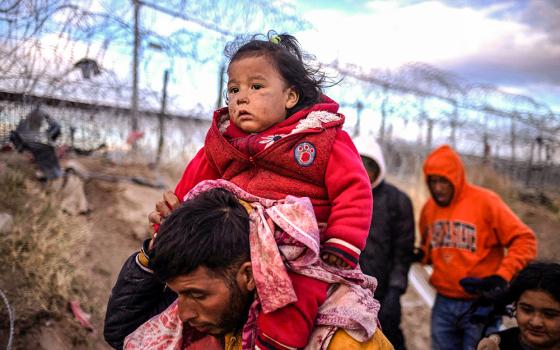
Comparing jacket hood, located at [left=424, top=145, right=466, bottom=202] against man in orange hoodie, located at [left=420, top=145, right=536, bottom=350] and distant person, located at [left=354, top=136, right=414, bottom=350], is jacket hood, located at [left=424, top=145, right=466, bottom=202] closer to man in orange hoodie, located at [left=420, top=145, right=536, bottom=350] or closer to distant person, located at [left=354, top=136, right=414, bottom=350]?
man in orange hoodie, located at [left=420, top=145, right=536, bottom=350]

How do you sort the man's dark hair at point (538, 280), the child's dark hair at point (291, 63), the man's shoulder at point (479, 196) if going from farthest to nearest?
the man's shoulder at point (479, 196), the man's dark hair at point (538, 280), the child's dark hair at point (291, 63)

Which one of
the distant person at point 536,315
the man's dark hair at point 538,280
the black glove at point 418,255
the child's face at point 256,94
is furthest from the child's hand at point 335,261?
the black glove at point 418,255

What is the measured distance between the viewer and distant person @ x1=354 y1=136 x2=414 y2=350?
3.59m

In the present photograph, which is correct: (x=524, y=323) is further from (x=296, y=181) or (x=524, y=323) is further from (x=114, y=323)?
(x=114, y=323)

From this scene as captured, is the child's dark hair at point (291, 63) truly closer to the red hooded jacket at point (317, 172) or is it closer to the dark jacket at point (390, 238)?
the red hooded jacket at point (317, 172)

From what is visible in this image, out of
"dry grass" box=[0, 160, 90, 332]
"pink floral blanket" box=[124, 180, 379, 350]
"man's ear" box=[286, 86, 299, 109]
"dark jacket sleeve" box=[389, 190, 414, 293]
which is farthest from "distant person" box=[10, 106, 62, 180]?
"pink floral blanket" box=[124, 180, 379, 350]

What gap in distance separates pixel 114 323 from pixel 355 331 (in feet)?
2.94

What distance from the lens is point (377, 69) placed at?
9.88m

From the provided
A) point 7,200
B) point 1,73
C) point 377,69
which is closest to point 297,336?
point 1,73

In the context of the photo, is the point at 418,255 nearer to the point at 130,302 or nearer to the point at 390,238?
the point at 390,238

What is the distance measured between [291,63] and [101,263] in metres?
4.09

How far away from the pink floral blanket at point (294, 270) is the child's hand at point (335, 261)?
16 millimetres

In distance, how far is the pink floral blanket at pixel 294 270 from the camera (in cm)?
131

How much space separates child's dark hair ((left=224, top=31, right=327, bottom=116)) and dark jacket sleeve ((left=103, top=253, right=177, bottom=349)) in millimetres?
809
